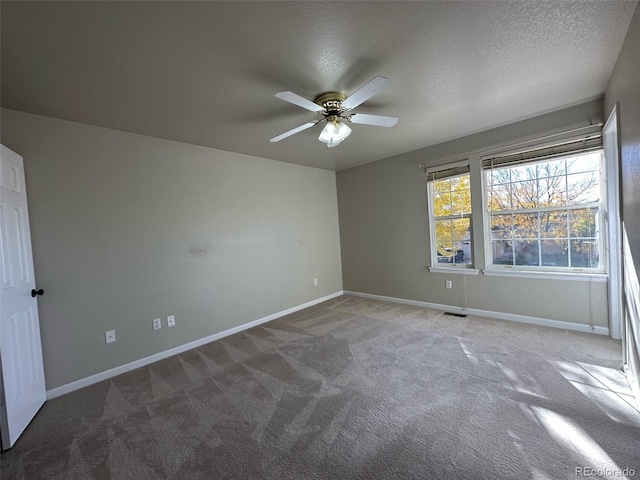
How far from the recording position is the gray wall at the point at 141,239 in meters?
2.40

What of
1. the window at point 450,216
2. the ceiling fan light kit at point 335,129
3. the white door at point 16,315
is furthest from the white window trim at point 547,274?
the white door at point 16,315

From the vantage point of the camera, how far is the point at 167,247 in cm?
311

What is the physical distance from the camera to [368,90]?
1799mm

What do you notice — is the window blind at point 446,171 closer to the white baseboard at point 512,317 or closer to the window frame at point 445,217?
the window frame at point 445,217

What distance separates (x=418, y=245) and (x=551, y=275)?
162cm

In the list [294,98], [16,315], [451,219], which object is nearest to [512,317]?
[451,219]

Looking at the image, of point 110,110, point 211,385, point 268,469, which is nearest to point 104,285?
point 211,385

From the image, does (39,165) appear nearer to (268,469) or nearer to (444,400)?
(268,469)

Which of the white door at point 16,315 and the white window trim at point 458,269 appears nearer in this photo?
the white door at point 16,315

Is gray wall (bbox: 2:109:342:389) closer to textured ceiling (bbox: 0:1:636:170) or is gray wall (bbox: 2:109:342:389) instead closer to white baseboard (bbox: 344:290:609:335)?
textured ceiling (bbox: 0:1:636:170)

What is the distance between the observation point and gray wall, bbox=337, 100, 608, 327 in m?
3.00

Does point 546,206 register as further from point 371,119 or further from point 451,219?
point 371,119

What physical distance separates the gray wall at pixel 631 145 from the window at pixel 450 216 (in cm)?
165

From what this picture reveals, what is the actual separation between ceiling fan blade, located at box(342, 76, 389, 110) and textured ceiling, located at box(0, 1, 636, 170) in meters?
0.22
